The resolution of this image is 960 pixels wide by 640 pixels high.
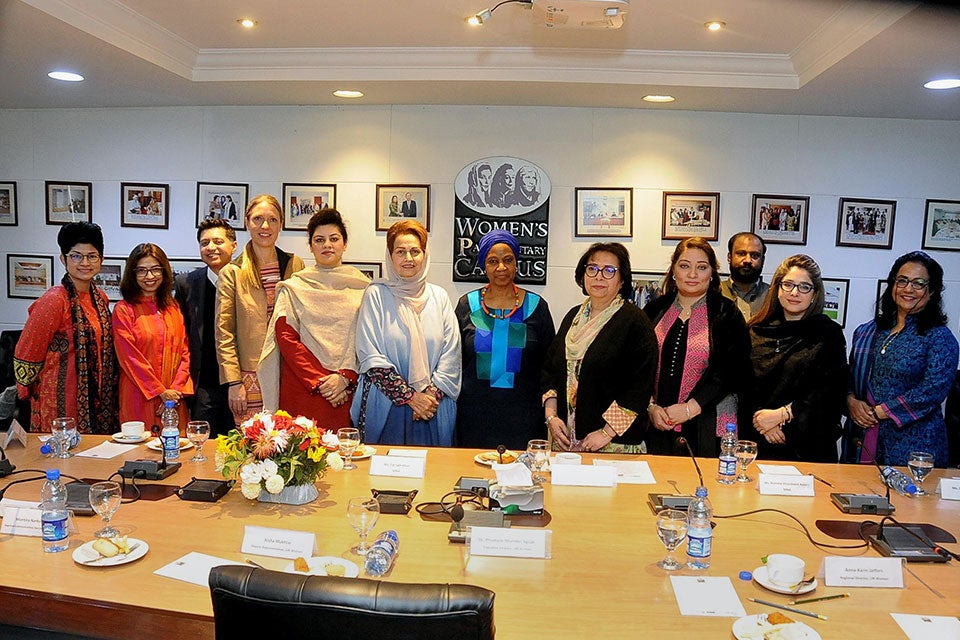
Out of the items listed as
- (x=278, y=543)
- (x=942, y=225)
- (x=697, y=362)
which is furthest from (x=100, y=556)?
(x=942, y=225)

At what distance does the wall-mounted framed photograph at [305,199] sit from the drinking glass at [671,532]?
3716mm

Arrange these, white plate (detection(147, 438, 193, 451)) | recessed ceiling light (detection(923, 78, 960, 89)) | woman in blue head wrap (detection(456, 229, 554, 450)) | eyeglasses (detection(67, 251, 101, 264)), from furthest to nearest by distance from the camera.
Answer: recessed ceiling light (detection(923, 78, 960, 89)) → eyeglasses (detection(67, 251, 101, 264)) → woman in blue head wrap (detection(456, 229, 554, 450)) → white plate (detection(147, 438, 193, 451))

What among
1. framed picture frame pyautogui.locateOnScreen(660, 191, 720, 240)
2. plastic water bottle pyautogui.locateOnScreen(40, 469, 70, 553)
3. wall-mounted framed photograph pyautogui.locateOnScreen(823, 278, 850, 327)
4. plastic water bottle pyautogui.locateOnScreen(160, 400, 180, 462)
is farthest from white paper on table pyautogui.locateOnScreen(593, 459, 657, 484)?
wall-mounted framed photograph pyautogui.locateOnScreen(823, 278, 850, 327)

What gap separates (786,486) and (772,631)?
3.30 ft

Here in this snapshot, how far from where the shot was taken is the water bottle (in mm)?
1780

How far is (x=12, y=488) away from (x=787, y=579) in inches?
85.6

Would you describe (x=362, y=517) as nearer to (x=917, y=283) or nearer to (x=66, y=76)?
(x=917, y=283)

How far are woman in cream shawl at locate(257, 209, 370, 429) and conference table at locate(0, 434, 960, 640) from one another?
1000 mm

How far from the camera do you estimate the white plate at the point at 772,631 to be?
4.96 feet

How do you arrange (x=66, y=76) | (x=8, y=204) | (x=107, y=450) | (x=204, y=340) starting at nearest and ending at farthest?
(x=107, y=450)
(x=204, y=340)
(x=66, y=76)
(x=8, y=204)

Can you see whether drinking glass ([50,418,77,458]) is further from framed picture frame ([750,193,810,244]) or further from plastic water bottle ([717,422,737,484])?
framed picture frame ([750,193,810,244])

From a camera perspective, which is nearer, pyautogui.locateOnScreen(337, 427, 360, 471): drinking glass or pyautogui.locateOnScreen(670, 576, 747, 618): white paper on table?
pyautogui.locateOnScreen(670, 576, 747, 618): white paper on table

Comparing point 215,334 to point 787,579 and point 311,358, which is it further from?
point 787,579

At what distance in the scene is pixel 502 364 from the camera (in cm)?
348
